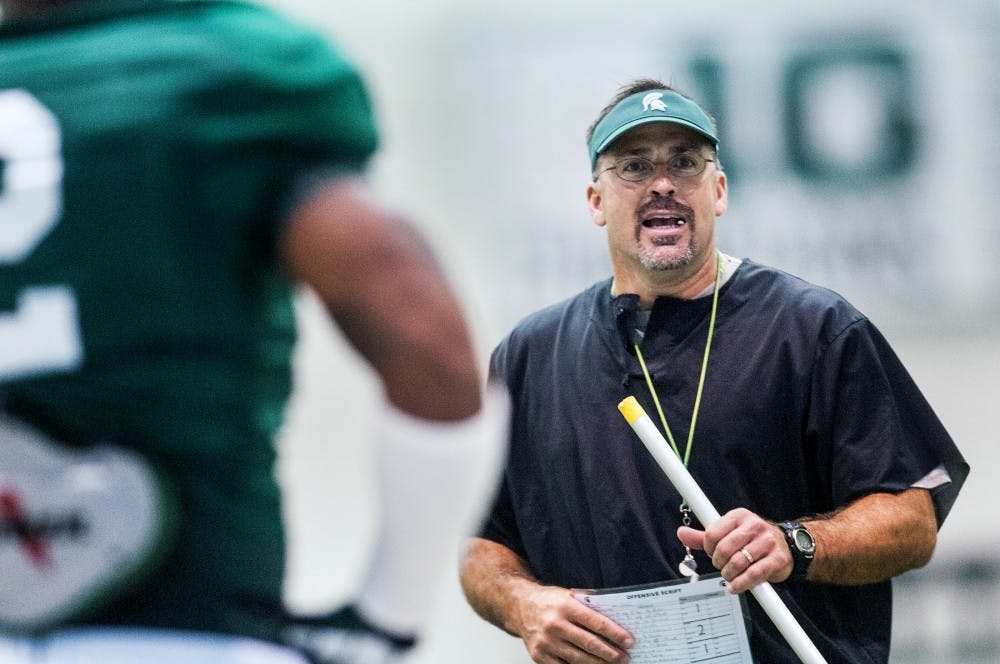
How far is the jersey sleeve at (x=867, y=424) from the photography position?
2236 mm

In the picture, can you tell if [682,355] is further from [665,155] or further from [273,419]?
[273,419]

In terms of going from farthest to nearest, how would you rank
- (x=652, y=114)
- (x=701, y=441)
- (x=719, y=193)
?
1. (x=719, y=193)
2. (x=652, y=114)
3. (x=701, y=441)

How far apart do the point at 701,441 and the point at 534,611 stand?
1.17ft

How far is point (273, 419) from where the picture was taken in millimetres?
1358

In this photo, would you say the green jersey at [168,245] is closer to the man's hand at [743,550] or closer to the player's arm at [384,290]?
the player's arm at [384,290]

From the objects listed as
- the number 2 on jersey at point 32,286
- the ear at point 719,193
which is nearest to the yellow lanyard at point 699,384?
the ear at point 719,193

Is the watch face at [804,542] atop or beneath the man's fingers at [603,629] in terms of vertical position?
atop

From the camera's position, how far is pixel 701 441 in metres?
2.28

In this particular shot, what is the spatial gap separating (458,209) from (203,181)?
3.98m

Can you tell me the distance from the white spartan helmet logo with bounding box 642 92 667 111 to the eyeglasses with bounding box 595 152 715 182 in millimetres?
79

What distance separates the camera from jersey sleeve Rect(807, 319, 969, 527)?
224cm

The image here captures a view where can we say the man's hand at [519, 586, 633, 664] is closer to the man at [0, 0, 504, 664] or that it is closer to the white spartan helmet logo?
the white spartan helmet logo

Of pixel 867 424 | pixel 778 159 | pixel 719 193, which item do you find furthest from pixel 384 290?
pixel 778 159

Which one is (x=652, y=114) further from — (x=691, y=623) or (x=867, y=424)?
(x=691, y=623)
